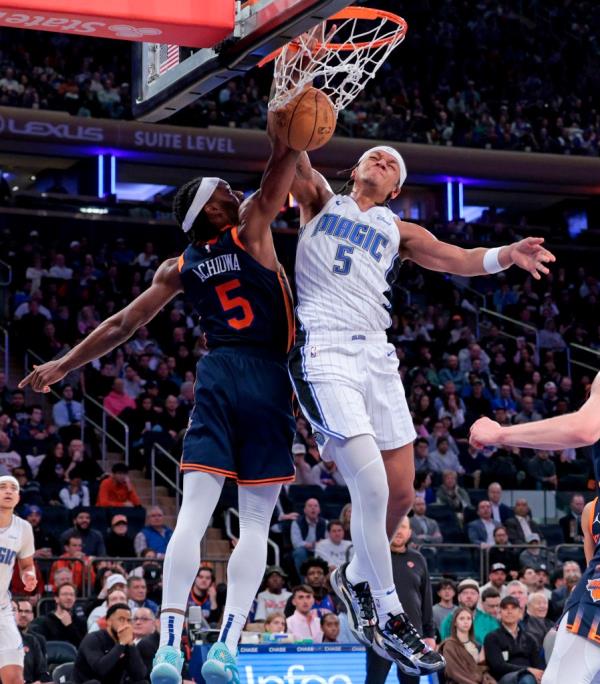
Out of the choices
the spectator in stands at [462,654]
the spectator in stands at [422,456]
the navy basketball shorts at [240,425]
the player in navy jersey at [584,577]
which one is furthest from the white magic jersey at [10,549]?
the spectator in stands at [422,456]

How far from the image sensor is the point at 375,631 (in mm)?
6664

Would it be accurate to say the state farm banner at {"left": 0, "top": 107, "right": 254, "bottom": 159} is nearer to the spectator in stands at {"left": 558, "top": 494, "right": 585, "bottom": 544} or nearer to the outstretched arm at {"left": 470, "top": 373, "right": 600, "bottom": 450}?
the spectator in stands at {"left": 558, "top": 494, "right": 585, "bottom": 544}

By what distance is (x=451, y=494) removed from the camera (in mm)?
17812

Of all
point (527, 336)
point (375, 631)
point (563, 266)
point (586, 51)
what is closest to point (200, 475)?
point (375, 631)

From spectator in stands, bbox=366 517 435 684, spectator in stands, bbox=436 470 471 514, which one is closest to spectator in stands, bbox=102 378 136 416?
spectator in stands, bbox=436 470 471 514

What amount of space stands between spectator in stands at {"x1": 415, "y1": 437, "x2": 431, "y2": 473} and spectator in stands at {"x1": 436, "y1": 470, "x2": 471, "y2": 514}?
3.16 feet

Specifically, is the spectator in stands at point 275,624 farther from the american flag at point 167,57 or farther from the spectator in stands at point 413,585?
the american flag at point 167,57

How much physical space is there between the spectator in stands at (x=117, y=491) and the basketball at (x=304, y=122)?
10519 millimetres

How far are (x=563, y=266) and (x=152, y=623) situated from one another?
19.8m

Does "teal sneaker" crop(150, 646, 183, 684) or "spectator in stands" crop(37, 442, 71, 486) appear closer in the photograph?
"teal sneaker" crop(150, 646, 183, 684)

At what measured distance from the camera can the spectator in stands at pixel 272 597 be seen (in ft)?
44.6

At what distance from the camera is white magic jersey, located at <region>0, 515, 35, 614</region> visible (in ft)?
36.4

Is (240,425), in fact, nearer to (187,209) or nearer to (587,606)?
(187,209)

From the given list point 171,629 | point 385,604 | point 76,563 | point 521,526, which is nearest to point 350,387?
point 385,604
